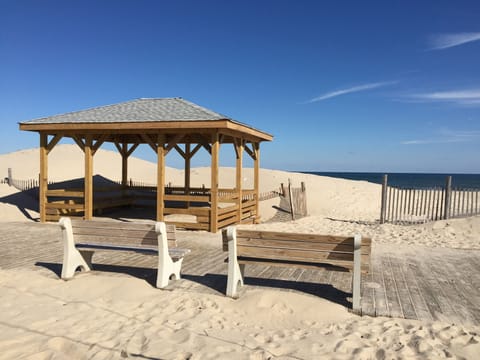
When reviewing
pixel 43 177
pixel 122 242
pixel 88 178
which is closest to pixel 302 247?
pixel 122 242

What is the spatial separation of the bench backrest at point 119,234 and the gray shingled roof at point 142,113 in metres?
4.87

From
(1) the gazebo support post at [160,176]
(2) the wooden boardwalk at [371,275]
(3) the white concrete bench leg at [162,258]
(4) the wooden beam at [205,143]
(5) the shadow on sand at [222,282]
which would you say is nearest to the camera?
(2) the wooden boardwalk at [371,275]

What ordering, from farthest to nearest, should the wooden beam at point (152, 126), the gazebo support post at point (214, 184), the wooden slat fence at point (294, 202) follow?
the wooden slat fence at point (294, 202) → the gazebo support post at point (214, 184) → the wooden beam at point (152, 126)

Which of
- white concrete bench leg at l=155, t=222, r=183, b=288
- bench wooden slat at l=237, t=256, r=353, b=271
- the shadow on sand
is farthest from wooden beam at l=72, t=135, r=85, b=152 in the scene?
bench wooden slat at l=237, t=256, r=353, b=271

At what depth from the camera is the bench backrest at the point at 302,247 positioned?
4.55 m

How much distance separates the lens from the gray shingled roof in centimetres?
1041

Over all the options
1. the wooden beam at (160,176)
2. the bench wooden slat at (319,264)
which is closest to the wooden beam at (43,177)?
the wooden beam at (160,176)

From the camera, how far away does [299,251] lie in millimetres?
4699

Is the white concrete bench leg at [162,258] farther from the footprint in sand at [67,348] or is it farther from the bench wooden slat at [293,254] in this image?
the footprint in sand at [67,348]

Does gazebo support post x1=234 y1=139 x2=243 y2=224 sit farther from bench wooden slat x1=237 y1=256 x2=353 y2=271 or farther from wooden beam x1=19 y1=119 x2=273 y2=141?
bench wooden slat x1=237 y1=256 x2=353 y2=271

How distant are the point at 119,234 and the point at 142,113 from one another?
645cm

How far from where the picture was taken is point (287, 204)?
1609 cm

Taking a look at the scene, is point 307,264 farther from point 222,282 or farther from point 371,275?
point 371,275

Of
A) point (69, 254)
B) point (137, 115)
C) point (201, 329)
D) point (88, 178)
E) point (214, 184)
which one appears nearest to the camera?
point (201, 329)
